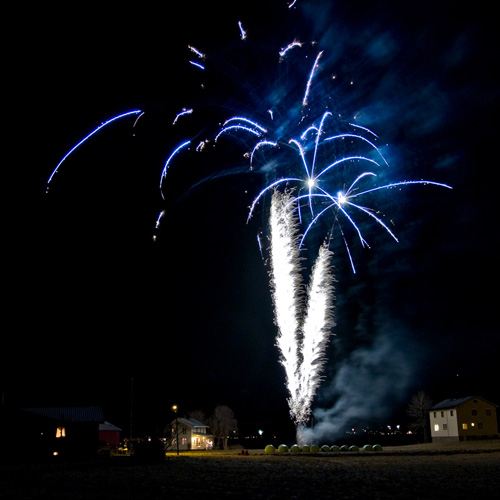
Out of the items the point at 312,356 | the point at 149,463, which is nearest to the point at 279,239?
the point at 312,356

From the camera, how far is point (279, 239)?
Result: 3378 centimetres

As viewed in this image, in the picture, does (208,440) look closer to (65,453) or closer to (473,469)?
(65,453)

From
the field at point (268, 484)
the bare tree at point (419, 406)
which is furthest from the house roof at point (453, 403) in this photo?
the field at point (268, 484)

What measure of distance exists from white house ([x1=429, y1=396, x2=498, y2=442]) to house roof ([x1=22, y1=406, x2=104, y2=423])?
120ft

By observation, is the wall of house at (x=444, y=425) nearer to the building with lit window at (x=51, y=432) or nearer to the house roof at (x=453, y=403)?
the house roof at (x=453, y=403)

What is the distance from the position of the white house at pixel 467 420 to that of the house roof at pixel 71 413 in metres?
36.6

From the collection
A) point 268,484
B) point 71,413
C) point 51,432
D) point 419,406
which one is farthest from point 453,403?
point 268,484

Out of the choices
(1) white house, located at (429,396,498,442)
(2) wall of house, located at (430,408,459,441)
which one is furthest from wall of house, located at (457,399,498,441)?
(2) wall of house, located at (430,408,459,441)

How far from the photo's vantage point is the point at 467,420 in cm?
5881

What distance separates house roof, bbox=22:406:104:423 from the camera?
41275mm

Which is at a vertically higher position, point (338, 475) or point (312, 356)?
point (312, 356)

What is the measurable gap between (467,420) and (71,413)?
39851mm

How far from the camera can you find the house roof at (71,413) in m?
41.3

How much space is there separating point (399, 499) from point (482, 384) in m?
66.4
